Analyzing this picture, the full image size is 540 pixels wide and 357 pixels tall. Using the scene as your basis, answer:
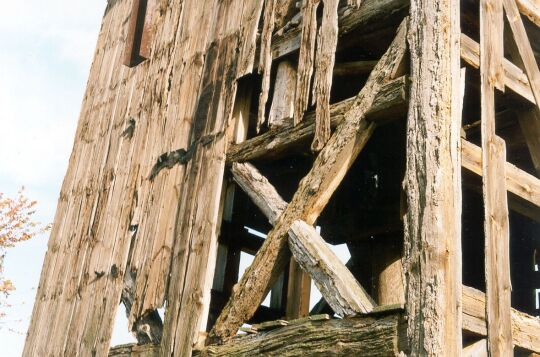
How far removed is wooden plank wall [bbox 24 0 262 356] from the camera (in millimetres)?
6068

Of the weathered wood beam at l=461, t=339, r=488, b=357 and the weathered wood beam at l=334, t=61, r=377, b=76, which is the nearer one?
the weathered wood beam at l=461, t=339, r=488, b=357

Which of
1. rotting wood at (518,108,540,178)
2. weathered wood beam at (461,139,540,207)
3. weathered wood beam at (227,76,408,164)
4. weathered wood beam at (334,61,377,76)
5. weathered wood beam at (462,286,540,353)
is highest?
weathered wood beam at (334,61,377,76)

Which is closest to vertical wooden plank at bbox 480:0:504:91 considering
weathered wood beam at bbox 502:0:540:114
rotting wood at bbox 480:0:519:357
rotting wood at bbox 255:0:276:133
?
rotting wood at bbox 480:0:519:357

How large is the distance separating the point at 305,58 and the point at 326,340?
2.34 metres


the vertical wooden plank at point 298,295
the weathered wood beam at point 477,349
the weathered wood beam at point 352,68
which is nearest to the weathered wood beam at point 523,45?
the weathered wood beam at point 352,68

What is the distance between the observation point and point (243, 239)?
23.1 feet

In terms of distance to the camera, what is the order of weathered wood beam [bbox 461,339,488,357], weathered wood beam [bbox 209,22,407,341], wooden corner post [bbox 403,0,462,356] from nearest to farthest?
1. wooden corner post [bbox 403,0,462,356]
2. weathered wood beam [bbox 461,339,488,357]
3. weathered wood beam [bbox 209,22,407,341]

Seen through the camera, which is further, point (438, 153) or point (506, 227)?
point (506, 227)

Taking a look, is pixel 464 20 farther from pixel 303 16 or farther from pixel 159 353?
pixel 159 353

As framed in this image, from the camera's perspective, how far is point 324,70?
17.6 ft

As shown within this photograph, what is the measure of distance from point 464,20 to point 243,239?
304 centimetres

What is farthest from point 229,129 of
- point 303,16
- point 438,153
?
point 438,153

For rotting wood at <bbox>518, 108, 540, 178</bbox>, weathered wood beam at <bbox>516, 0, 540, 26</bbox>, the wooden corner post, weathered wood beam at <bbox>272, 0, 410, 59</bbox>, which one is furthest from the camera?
weathered wood beam at <bbox>516, 0, 540, 26</bbox>

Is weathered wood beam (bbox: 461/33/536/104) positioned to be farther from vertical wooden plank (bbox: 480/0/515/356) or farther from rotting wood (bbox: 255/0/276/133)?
rotting wood (bbox: 255/0/276/133)
